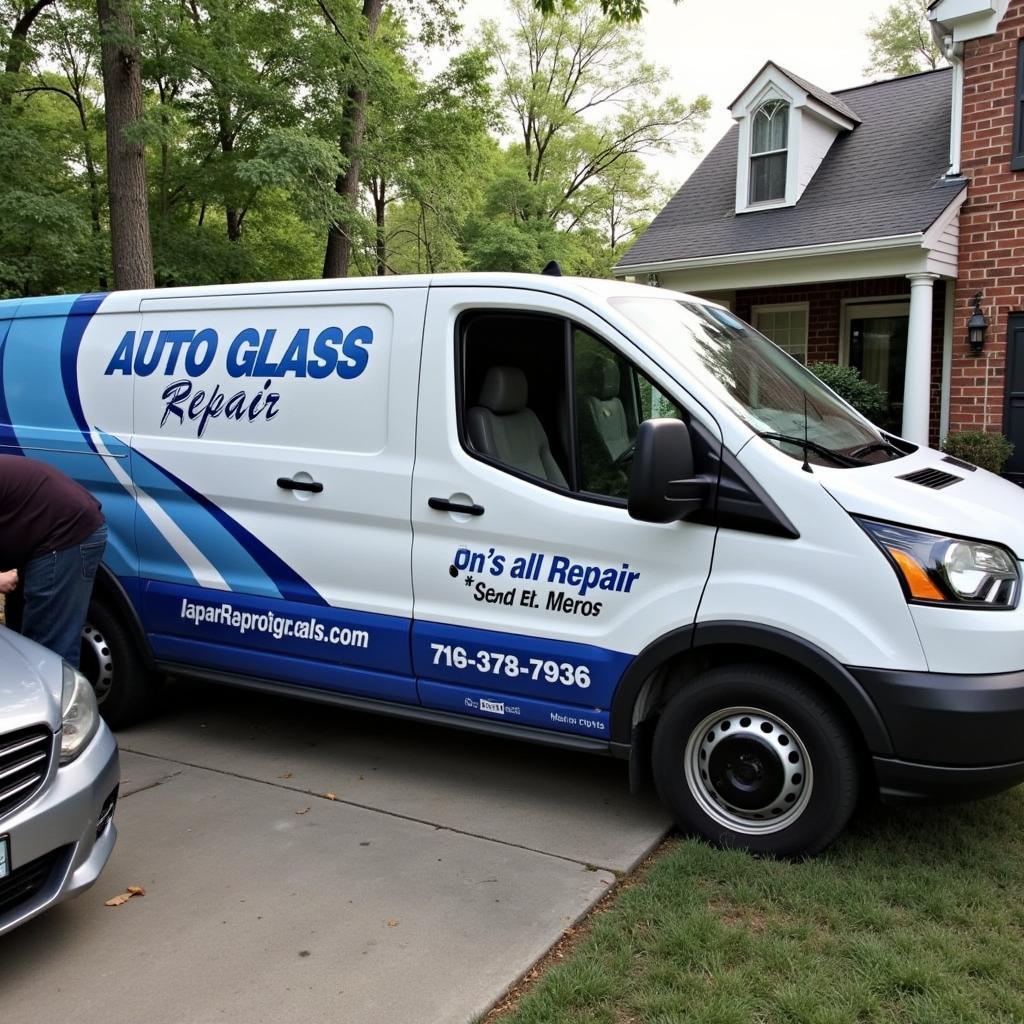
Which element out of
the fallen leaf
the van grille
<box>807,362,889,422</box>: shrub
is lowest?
the fallen leaf

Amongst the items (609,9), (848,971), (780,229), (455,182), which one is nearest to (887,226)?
(780,229)

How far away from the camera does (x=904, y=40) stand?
34875mm

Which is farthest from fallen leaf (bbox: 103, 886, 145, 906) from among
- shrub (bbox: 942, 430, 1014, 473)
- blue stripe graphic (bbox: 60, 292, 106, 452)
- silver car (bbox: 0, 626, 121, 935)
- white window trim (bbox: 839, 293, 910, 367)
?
white window trim (bbox: 839, 293, 910, 367)

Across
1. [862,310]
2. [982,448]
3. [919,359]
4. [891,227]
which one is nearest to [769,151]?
[862,310]

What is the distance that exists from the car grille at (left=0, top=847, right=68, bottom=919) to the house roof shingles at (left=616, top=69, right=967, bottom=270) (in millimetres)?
10874

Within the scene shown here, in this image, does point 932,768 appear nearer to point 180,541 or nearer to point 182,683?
point 180,541

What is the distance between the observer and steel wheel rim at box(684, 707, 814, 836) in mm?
3408

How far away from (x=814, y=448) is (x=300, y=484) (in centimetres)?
215

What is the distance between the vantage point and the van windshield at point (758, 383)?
3.60 metres

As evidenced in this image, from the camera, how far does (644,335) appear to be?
12.0 feet

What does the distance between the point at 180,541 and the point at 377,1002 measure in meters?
2.55

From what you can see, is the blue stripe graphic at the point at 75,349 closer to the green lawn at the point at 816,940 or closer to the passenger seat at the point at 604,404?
the passenger seat at the point at 604,404

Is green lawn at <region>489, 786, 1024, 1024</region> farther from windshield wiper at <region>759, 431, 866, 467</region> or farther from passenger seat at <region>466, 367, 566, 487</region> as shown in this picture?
passenger seat at <region>466, 367, 566, 487</region>

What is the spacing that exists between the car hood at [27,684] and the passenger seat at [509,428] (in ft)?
5.80
